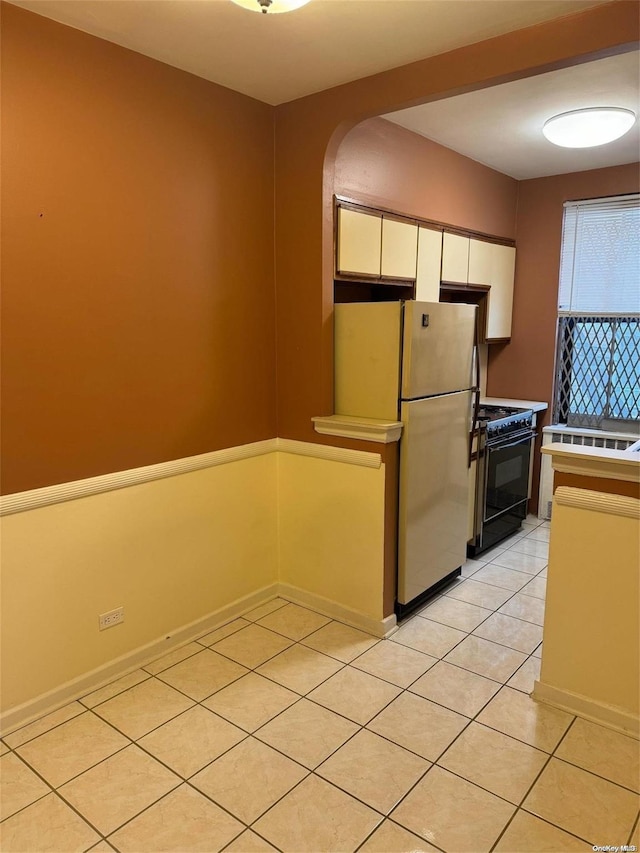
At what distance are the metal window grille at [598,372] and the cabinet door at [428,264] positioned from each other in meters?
1.35

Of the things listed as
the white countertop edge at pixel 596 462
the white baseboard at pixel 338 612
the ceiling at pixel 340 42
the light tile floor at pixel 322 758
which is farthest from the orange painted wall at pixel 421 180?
the light tile floor at pixel 322 758

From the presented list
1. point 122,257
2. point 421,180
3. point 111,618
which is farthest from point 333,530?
point 421,180

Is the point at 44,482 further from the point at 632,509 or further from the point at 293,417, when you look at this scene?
the point at 632,509

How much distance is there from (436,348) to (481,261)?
1.65m

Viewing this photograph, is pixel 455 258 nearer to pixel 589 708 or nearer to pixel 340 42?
pixel 340 42

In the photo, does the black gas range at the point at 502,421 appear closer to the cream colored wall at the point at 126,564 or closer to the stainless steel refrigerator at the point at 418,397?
the stainless steel refrigerator at the point at 418,397

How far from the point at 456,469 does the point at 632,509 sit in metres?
1.28

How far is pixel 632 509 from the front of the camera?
7.09 feet

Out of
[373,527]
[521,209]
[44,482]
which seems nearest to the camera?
[44,482]

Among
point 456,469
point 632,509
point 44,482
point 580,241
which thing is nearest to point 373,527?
point 456,469

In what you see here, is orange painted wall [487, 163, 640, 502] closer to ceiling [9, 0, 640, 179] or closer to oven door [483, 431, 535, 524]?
oven door [483, 431, 535, 524]

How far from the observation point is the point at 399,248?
351 centimetres

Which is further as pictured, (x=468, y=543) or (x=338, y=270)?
(x=468, y=543)

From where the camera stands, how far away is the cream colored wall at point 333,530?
300 centimetres
